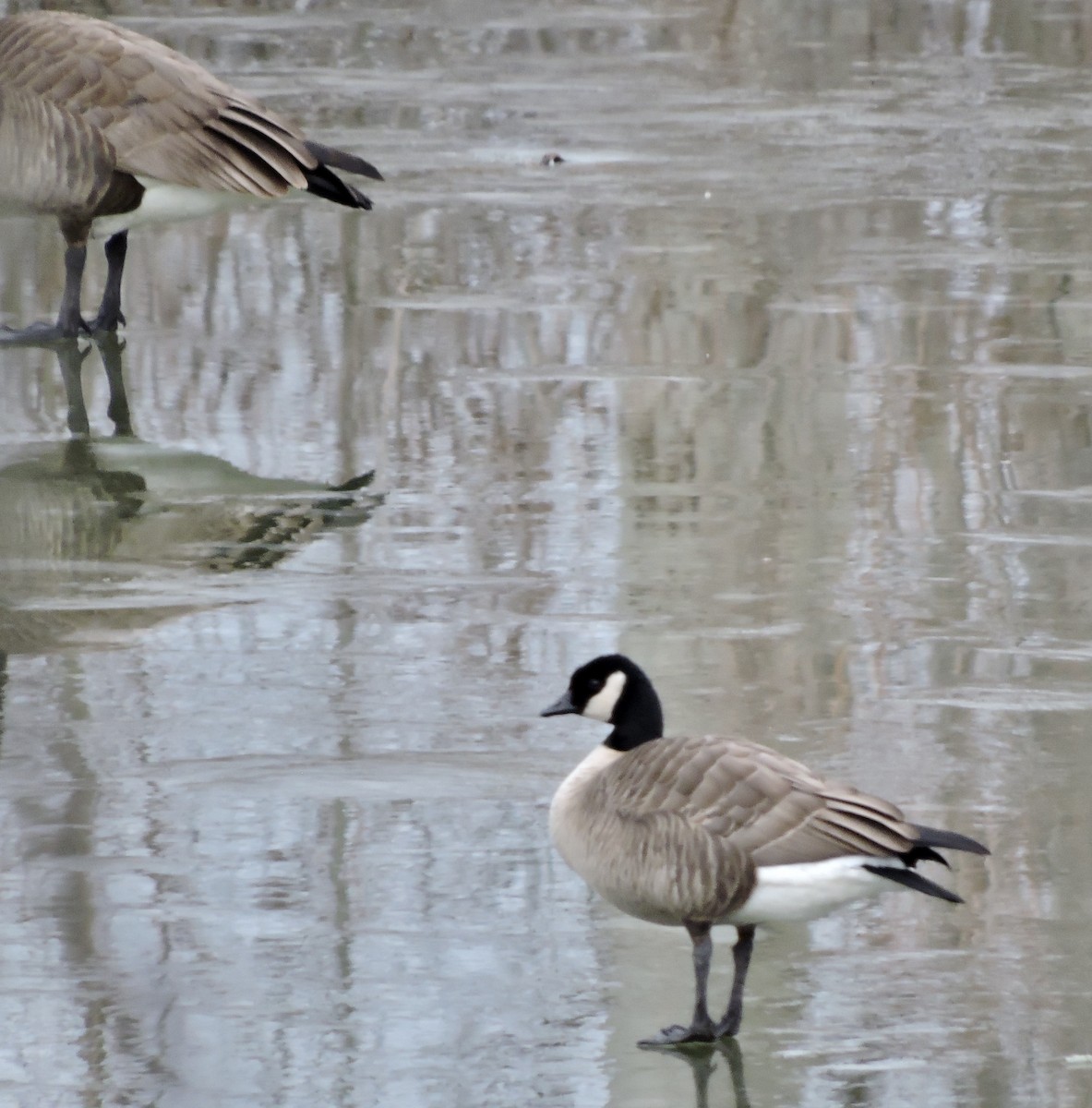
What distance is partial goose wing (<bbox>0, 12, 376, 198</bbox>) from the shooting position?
9500mm

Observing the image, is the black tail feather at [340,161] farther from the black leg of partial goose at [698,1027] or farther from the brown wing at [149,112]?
the black leg of partial goose at [698,1027]

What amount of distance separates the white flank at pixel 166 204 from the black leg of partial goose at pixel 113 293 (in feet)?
0.21

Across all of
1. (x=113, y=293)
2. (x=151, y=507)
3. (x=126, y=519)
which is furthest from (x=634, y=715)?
(x=113, y=293)

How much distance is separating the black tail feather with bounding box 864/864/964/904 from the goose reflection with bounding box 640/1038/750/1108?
41 centimetres

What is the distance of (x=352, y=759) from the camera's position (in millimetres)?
5539

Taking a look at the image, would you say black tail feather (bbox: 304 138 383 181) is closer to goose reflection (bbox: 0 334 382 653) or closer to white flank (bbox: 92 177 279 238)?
white flank (bbox: 92 177 279 238)

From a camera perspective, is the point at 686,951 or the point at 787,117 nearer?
the point at 686,951

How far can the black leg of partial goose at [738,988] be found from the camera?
4.22 metres

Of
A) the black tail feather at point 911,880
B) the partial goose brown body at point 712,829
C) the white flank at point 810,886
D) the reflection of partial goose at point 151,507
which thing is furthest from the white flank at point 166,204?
the black tail feather at point 911,880

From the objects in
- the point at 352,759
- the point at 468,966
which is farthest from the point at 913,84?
the point at 468,966

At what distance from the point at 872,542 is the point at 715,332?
8.31ft

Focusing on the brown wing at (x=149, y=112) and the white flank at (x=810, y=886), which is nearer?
the white flank at (x=810, y=886)

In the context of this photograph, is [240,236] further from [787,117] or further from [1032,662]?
[1032,662]

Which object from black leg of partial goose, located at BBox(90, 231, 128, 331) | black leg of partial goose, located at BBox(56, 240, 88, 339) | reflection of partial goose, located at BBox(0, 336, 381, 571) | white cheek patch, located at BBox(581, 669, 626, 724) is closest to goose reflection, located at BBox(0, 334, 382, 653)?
reflection of partial goose, located at BBox(0, 336, 381, 571)
